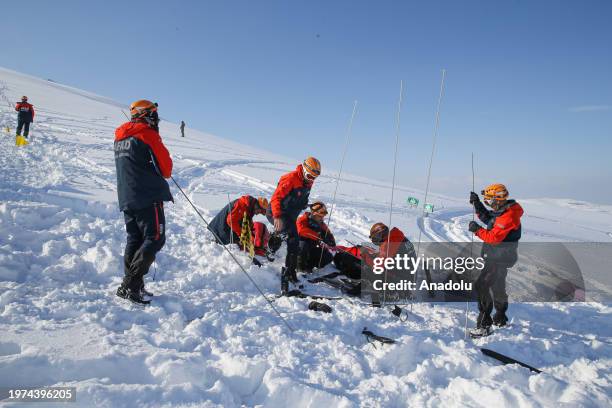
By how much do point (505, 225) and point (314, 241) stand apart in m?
2.95

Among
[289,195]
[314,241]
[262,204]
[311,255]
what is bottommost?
[311,255]

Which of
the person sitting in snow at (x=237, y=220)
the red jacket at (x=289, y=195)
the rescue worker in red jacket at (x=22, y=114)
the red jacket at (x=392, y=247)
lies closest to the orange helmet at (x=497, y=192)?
the red jacket at (x=392, y=247)

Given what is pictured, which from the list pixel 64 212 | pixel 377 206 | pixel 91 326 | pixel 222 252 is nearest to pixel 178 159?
pixel 377 206

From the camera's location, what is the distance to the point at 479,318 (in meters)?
4.23

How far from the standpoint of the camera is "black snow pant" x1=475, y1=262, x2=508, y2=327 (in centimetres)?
416

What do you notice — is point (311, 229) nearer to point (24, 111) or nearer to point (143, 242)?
point (143, 242)

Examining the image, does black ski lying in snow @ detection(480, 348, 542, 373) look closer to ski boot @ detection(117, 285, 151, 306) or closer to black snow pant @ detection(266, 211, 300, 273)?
black snow pant @ detection(266, 211, 300, 273)

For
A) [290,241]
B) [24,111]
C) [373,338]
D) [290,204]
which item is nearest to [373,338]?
[373,338]

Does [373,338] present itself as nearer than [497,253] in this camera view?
Yes

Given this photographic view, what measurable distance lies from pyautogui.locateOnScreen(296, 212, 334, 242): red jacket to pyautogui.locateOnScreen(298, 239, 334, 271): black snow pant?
11 cm

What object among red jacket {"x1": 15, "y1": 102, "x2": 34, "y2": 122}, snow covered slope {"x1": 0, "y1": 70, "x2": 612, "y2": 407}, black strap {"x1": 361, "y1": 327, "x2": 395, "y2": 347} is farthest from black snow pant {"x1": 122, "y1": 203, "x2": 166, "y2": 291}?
red jacket {"x1": 15, "y1": 102, "x2": 34, "y2": 122}

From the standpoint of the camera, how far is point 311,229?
6031 mm

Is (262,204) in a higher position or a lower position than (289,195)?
lower

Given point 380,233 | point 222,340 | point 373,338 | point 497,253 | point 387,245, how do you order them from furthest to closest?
1. point 380,233
2. point 387,245
3. point 497,253
4. point 373,338
5. point 222,340
